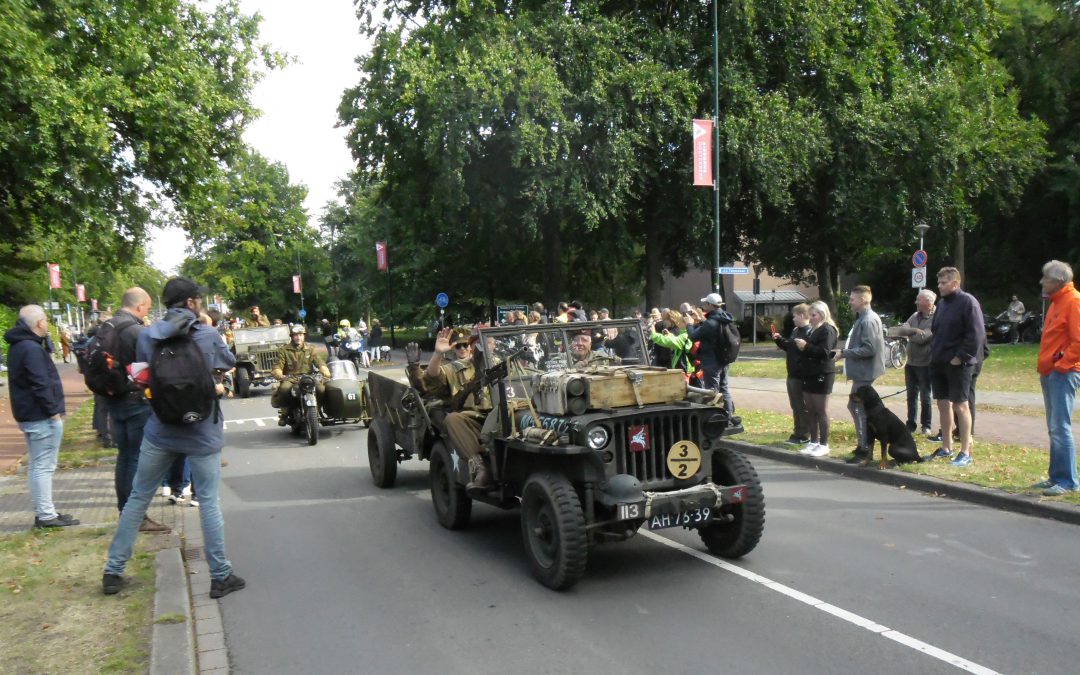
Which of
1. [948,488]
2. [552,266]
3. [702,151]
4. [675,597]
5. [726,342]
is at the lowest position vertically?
[675,597]

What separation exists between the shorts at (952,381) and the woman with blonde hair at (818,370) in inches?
43.0

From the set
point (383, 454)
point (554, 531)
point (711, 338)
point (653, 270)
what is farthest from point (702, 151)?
point (554, 531)

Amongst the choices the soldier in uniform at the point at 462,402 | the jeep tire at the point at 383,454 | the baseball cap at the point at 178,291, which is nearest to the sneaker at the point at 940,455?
the soldier in uniform at the point at 462,402

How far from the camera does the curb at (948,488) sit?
701 centimetres

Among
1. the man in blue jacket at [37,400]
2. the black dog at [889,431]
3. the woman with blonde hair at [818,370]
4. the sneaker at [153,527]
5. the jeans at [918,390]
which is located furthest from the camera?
the jeans at [918,390]

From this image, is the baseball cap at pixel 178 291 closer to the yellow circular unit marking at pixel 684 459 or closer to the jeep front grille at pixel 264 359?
the yellow circular unit marking at pixel 684 459

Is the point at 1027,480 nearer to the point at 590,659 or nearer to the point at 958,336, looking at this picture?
the point at 958,336

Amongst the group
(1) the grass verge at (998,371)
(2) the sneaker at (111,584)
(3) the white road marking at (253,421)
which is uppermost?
(1) the grass verge at (998,371)

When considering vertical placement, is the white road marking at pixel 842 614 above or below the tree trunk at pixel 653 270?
below

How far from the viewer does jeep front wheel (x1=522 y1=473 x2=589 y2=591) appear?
524cm

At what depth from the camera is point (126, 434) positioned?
7152 mm

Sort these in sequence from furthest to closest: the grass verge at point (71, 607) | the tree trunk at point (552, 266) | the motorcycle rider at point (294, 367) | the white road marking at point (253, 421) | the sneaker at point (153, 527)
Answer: the tree trunk at point (552, 266), the white road marking at point (253, 421), the motorcycle rider at point (294, 367), the sneaker at point (153, 527), the grass verge at point (71, 607)

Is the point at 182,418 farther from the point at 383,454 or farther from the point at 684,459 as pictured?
the point at 383,454

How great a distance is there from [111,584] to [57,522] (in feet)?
7.26
